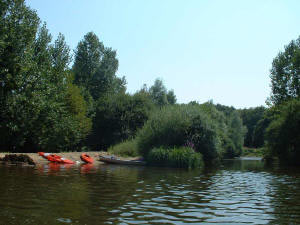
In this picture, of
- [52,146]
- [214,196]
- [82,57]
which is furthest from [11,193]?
[82,57]

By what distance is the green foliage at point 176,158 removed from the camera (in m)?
28.4

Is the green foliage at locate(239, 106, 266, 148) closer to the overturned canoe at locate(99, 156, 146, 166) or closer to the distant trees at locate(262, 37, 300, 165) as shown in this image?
the distant trees at locate(262, 37, 300, 165)

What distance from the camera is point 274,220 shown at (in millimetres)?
8531

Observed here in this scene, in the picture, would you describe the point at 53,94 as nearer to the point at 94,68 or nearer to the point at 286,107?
the point at 286,107

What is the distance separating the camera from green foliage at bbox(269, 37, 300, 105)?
45.2 meters

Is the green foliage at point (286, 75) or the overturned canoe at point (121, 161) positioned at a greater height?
the green foliage at point (286, 75)

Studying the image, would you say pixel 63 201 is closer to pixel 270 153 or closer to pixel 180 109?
pixel 180 109

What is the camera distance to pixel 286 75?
46.5 meters

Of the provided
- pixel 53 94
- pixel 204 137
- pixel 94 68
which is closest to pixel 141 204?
pixel 204 137

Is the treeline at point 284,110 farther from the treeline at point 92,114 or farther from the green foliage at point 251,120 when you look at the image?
the green foliage at point 251,120

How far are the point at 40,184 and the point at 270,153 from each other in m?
30.3

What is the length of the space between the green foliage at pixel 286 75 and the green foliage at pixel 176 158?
22.2 meters

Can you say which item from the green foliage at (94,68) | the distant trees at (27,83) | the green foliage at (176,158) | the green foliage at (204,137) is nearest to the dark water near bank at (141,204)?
the green foliage at (176,158)

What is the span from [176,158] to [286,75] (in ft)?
84.4
